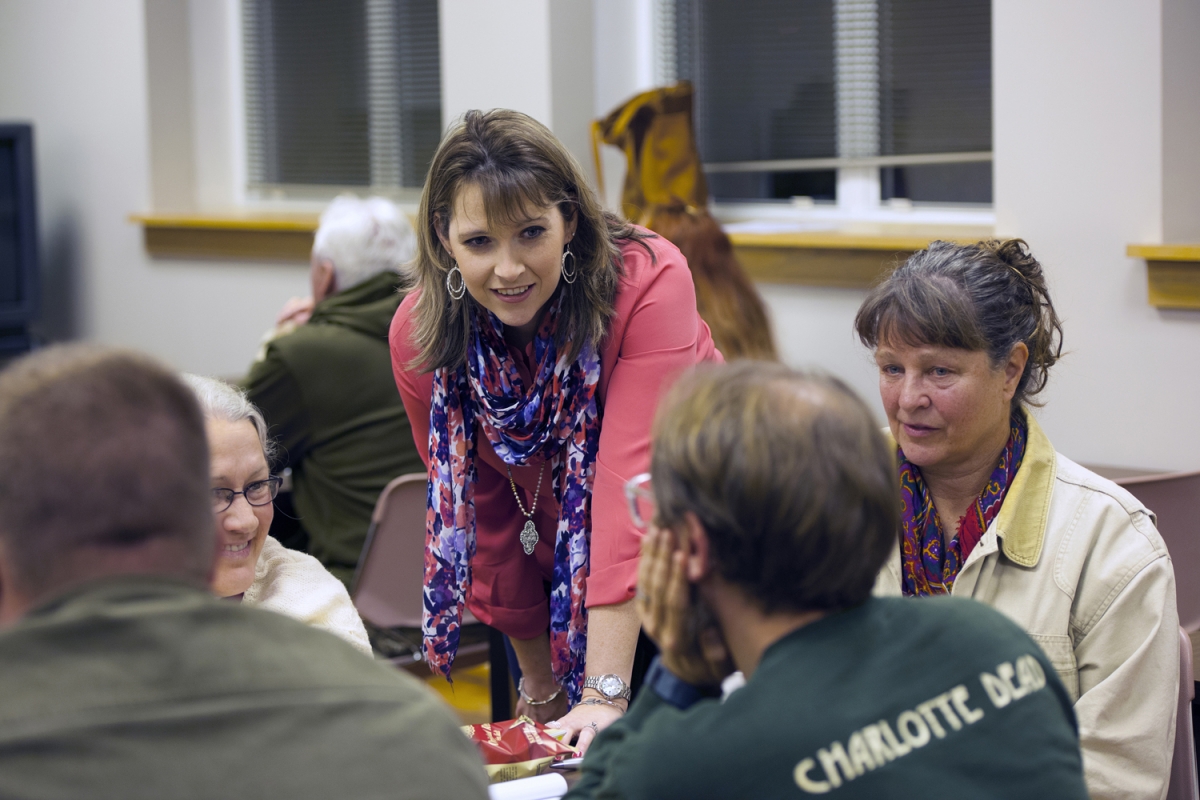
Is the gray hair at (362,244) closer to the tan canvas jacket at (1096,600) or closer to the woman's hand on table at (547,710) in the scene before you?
the woman's hand on table at (547,710)

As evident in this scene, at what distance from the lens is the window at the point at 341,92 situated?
4.94 m

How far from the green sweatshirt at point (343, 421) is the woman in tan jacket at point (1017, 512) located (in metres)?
1.65

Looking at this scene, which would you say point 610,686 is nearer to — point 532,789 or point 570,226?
point 532,789

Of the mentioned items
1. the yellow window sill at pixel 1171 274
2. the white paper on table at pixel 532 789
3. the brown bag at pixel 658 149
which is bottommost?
the white paper on table at pixel 532 789

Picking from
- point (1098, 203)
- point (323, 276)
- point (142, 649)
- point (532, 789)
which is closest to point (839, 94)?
point (1098, 203)

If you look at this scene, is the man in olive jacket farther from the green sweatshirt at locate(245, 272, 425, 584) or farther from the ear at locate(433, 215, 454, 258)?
the green sweatshirt at locate(245, 272, 425, 584)

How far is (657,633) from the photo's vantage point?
0.99 meters

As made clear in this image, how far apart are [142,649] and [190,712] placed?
52mm

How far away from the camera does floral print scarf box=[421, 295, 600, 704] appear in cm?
181

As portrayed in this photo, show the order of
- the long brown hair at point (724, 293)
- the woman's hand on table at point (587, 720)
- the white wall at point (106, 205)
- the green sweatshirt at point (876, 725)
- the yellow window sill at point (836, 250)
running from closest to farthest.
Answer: the green sweatshirt at point (876, 725)
the woman's hand on table at point (587, 720)
the long brown hair at point (724, 293)
the yellow window sill at point (836, 250)
the white wall at point (106, 205)

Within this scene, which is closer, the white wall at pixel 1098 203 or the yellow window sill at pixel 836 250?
the white wall at pixel 1098 203

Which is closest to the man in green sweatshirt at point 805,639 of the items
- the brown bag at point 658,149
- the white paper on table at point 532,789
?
the white paper on table at point 532,789

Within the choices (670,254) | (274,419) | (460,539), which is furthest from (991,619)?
(274,419)

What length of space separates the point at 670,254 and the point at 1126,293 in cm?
168
